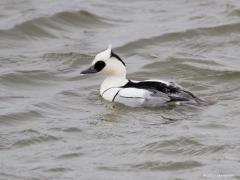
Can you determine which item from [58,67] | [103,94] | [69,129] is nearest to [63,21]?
[58,67]

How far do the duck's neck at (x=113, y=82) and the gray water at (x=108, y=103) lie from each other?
0.21 metres

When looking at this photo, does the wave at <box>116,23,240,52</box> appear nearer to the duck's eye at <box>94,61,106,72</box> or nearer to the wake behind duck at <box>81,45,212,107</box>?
the duck's eye at <box>94,61,106,72</box>

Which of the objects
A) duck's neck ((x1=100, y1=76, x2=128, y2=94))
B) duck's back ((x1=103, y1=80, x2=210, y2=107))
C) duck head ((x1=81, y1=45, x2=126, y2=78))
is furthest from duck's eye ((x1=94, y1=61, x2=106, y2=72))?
duck's back ((x1=103, y1=80, x2=210, y2=107))

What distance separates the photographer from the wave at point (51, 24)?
15320 millimetres

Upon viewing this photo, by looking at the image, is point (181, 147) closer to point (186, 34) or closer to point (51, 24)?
point (186, 34)

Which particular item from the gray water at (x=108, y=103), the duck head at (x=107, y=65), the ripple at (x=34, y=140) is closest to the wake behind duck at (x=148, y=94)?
the duck head at (x=107, y=65)

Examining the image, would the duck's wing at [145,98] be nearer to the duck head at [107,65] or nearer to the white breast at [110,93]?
the white breast at [110,93]

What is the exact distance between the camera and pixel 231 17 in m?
16.3

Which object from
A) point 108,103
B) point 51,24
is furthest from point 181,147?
point 51,24

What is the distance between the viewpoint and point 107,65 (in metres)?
12.4

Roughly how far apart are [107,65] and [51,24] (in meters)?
3.78

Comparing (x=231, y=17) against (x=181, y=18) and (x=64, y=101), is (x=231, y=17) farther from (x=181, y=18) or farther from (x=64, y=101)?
(x=64, y=101)

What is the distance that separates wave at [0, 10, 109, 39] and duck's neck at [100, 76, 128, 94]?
10.5ft

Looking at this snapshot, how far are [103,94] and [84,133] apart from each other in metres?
1.84
